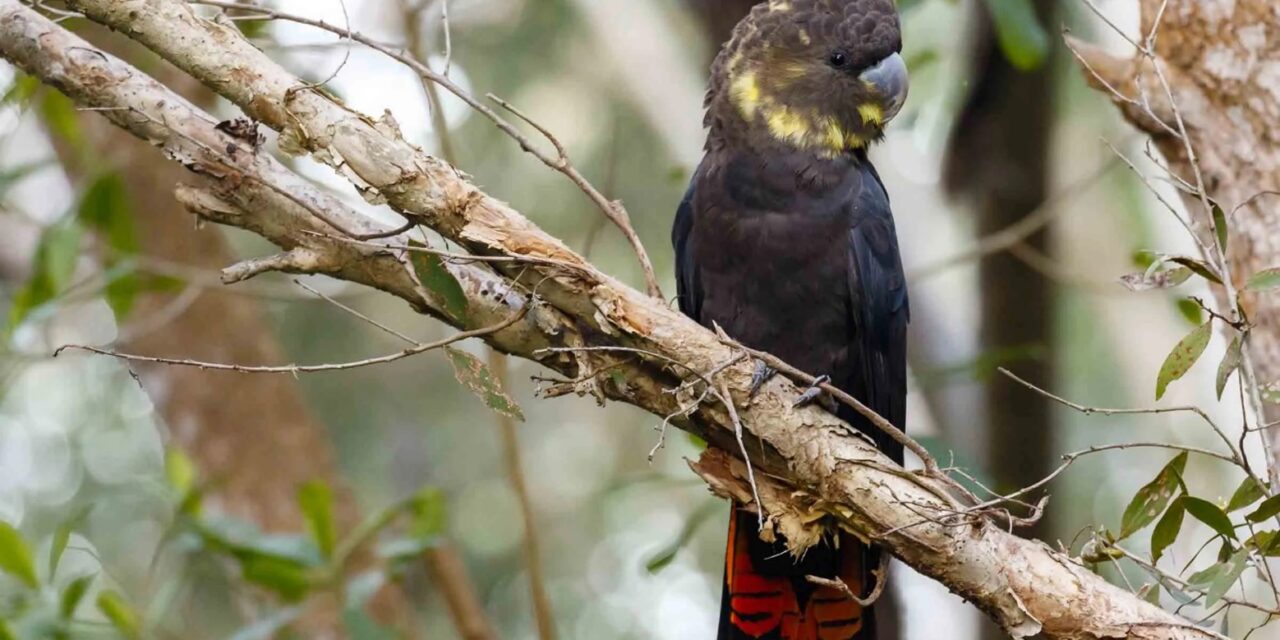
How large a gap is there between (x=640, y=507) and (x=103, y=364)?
3681 mm

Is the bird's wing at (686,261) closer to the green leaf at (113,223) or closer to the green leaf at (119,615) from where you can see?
the green leaf at (113,223)

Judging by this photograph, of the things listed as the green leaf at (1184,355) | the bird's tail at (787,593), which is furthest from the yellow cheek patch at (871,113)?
the green leaf at (1184,355)

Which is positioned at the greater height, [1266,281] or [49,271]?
[49,271]

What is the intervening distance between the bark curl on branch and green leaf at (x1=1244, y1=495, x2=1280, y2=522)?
0.21 meters

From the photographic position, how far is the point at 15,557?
3479 millimetres

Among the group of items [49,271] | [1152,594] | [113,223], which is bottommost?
[1152,594]

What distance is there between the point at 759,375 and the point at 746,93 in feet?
3.30

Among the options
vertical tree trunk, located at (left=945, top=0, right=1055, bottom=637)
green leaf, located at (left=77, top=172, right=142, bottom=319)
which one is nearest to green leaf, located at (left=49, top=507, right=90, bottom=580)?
green leaf, located at (left=77, top=172, right=142, bottom=319)

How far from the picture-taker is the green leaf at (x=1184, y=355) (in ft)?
7.05

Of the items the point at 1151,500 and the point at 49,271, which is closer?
the point at 1151,500

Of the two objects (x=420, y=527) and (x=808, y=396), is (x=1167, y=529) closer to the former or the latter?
(x=808, y=396)

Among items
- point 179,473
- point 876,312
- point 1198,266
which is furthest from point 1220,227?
point 179,473

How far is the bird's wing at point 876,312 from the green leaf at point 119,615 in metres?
2.09

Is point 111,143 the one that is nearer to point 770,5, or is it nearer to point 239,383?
point 239,383
